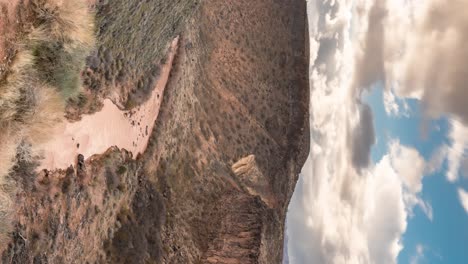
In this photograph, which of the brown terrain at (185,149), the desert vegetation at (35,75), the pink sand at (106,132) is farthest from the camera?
the brown terrain at (185,149)

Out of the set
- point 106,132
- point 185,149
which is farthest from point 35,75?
point 185,149

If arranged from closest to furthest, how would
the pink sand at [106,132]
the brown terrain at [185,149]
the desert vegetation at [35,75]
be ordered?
the desert vegetation at [35,75] < the pink sand at [106,132] < the brown terrain at [185,149]

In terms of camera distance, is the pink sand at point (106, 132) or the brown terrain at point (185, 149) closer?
the pink sand at point (106, 132)

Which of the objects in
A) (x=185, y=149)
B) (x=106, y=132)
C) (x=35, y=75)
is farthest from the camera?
(x=185, y=149)

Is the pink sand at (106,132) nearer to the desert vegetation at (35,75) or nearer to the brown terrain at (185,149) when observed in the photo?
the brown terrain at (185,149)

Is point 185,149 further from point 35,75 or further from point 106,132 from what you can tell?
point 35,75

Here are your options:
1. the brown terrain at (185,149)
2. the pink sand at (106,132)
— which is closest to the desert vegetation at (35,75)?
the brown terrain at (185,149)

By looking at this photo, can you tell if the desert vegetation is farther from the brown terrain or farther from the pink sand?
the pink sand
